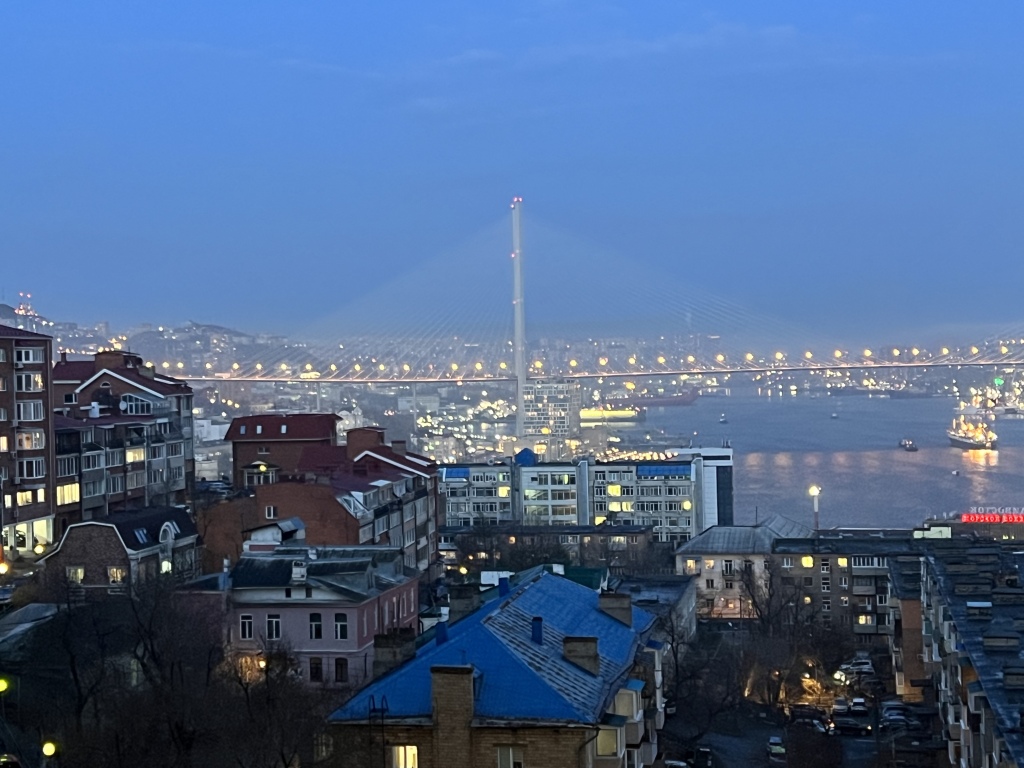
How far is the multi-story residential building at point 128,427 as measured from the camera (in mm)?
8922

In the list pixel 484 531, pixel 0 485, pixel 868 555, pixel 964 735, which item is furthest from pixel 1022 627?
pixel 484 531

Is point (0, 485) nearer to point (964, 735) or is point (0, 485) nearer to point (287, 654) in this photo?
point (287, 654)

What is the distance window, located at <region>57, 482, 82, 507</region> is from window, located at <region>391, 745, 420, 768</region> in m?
→ 5.94

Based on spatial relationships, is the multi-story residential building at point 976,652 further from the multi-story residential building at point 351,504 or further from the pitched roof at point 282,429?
the pitched roof at point 282,429

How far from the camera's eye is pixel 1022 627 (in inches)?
163

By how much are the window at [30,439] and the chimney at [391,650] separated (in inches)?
204

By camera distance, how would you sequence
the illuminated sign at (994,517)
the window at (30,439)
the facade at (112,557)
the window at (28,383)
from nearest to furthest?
the facade at (112,557), the window at (30,439), the window at (28,383), the illuminated sign at (994,517)

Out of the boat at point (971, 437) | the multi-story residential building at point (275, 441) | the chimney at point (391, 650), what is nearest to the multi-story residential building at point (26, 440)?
the multi-story residential building at point (275, 441)

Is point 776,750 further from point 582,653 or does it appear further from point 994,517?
point 994,517

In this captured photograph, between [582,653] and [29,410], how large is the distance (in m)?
5.72

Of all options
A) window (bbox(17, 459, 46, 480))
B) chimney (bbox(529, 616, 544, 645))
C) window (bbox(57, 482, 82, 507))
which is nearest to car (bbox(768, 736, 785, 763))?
chimney (bbox(529, 616, 544, 645))

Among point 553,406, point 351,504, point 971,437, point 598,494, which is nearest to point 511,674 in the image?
point 351,504

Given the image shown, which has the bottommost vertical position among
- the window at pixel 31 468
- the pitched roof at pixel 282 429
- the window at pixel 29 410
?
the window at pixel 31 468

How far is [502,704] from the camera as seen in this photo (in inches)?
115
